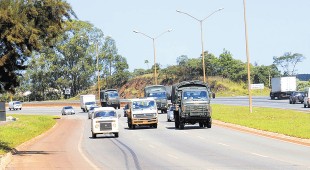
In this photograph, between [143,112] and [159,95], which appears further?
[159,95]

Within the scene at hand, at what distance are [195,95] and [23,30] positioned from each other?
19.8 meters

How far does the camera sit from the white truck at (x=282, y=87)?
3813 inches

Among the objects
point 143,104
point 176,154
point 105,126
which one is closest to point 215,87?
point 143,104

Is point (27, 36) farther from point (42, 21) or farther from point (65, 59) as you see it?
point (65, 59)

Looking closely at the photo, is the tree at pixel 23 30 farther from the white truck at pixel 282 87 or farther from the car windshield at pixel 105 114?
the white truck at pixel 282 87

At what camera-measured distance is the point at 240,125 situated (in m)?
47.7

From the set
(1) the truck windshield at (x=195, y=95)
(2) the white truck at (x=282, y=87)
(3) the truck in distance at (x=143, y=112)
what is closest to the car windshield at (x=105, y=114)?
(1) the truck windshield at (x=195, y=95)

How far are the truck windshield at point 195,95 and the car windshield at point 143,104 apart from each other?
4.67 metres

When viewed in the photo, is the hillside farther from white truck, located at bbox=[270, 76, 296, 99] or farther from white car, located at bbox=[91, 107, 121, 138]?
white car, located at bbox=[91, 107, 121, 138]

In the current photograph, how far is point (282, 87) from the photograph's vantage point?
97188mm

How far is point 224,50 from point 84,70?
30.0m

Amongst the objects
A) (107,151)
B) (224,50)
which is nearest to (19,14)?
(107,151)

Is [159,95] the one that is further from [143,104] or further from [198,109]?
[198,109]

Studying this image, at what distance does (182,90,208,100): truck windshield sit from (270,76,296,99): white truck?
172ft
